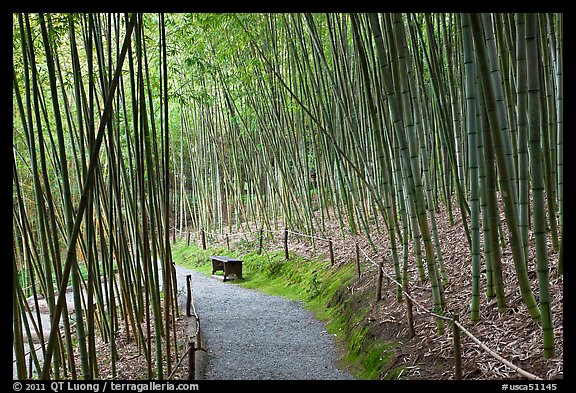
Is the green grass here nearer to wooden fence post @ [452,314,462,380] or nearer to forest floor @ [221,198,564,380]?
forest floor @ [221,198,564,380]

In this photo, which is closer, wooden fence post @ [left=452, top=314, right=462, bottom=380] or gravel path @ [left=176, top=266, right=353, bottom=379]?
wooden fence post @ [left=452, top=314, right=462, bottom=380]

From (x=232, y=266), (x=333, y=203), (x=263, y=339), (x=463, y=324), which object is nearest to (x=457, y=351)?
(x=463, y=324)

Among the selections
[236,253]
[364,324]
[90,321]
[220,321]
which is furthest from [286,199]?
[90,321]

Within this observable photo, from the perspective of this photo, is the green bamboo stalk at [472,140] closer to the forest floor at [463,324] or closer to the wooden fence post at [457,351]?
the forest floor at [463,324]

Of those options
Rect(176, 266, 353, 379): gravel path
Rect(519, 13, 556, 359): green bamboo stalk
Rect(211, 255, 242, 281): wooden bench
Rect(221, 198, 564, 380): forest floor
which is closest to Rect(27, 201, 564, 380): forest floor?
Rect(221, 198, 564, 380): forest floor

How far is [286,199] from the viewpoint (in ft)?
28.1

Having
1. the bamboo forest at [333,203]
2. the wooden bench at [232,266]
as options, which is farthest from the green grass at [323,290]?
the wooden bench at [232,266]

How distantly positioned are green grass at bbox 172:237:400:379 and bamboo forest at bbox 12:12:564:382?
3cm

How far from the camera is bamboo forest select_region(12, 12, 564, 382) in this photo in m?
2.40

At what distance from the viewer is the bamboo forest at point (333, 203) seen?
2404 millimetres

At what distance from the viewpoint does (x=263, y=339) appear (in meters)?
4.73

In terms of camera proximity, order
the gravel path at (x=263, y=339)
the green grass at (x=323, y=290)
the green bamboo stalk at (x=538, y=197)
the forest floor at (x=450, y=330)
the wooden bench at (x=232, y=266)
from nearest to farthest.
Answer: the green bamboo stalk at (x=538, y=197), the forest floor at (x=450, y=330), the green grass at (x=323, y=290), the gravel path at (x=263, y=339), the wooden bench at (x=232, y=266)

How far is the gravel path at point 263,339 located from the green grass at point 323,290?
0.13m
